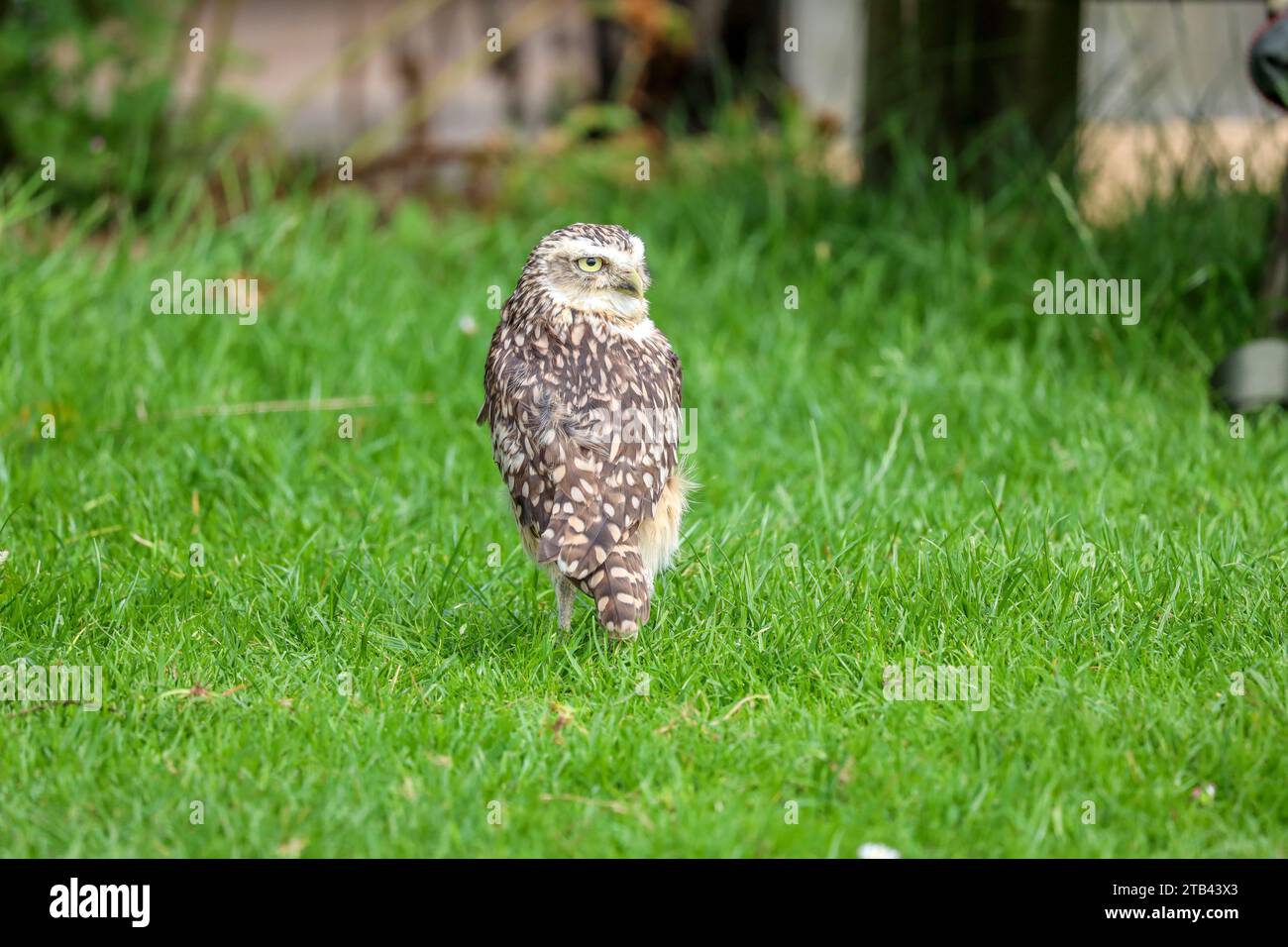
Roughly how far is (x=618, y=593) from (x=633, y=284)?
935mm

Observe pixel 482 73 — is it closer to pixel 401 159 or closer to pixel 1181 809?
pixel 401 159

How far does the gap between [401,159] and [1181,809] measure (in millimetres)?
7394

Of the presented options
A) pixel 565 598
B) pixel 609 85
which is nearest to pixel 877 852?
pixel 565 598

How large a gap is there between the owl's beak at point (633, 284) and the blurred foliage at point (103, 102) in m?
4.68

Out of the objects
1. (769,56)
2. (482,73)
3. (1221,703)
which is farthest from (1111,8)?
(1221,703)

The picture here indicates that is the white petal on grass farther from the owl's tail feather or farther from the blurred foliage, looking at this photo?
the blurred foliage

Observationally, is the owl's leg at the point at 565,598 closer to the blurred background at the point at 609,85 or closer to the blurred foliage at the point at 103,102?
the blurred background at the point at 609,85

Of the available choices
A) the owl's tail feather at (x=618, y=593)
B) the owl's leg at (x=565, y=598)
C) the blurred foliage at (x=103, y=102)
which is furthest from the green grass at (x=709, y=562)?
the blurred foliage at (x=103, y=102)

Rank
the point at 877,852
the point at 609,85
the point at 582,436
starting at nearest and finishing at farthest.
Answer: the point at 877,852, the point at 582,436, the point at 609,85

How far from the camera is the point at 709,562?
471 cm

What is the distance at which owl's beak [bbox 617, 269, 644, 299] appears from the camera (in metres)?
4.29

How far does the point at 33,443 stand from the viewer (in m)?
5.82

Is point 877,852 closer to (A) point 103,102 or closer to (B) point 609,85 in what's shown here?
(A) point 103,102

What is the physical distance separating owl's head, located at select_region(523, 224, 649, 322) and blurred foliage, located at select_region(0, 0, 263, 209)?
457 cm
